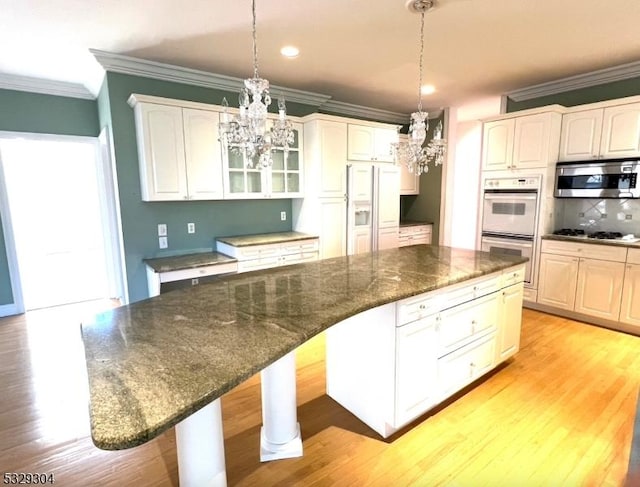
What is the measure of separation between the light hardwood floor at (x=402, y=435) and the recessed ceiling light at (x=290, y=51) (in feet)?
9.07

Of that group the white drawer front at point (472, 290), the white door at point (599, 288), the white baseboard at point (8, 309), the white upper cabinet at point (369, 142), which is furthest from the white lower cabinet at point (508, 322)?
the white baseboard at point (8, 309)


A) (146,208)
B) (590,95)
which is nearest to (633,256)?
(590,95)

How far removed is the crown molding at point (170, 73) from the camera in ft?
10.3

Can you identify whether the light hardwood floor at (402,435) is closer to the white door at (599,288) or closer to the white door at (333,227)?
the white door at (599,288)

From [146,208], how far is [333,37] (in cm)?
242

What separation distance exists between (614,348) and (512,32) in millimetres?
2930

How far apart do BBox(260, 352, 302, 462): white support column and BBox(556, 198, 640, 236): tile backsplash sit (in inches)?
156

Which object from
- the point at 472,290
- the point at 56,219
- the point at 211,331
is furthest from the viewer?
the point at 56,219

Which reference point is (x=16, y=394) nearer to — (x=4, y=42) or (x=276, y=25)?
(x=4, y=42)

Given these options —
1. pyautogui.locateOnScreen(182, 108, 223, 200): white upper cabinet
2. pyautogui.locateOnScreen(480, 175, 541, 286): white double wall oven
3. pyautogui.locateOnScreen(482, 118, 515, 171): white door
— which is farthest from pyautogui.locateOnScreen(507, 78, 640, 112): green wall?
pyautogui.locateOnScreen(182, 108, 223, 200): white upper cabinet

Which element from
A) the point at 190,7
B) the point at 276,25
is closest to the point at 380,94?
the point at 276,25

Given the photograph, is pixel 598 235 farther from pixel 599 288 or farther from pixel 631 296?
pixel 631 296

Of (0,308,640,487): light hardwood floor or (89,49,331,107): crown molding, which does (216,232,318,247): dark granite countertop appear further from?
(89,49,331,107): crown molding

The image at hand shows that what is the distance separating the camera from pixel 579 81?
3928 millimetres
